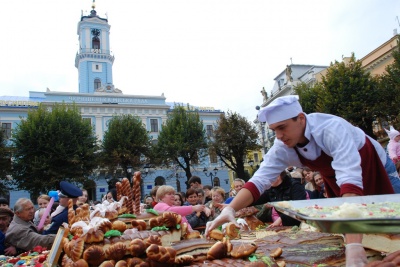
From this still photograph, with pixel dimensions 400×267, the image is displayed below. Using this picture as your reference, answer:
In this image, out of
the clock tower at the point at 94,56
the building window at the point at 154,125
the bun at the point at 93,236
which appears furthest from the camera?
the clock tower at the point at 94,56

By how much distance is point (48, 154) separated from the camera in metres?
27.8

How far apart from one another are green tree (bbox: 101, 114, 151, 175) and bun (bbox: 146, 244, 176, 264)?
3105 cm

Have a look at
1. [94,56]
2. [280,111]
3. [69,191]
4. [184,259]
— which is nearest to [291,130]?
[280,111]

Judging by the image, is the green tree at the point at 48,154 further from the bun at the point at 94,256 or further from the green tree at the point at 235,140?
the bun at the point at 94,256

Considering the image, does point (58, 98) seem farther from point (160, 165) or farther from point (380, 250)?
point (380, 250)

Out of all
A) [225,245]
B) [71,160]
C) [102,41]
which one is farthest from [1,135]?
[225,245]

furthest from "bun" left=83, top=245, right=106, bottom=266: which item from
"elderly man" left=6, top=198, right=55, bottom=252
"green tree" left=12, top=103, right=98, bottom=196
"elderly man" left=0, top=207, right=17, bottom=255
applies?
"green tree" left=12, top=103, right=98, bottom=196

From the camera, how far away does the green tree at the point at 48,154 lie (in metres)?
27.3

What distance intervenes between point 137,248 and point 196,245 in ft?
1.36

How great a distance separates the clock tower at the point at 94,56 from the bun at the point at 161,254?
4428 centimetres

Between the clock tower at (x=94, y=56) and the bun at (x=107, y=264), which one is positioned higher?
Result: the clock tower at (x=94, y=56)

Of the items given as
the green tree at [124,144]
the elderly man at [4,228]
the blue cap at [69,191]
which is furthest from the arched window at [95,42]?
the blue cap at [69,191]

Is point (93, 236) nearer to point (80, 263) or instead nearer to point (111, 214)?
point (80, 263)

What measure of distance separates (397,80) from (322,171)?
76.3 ft
